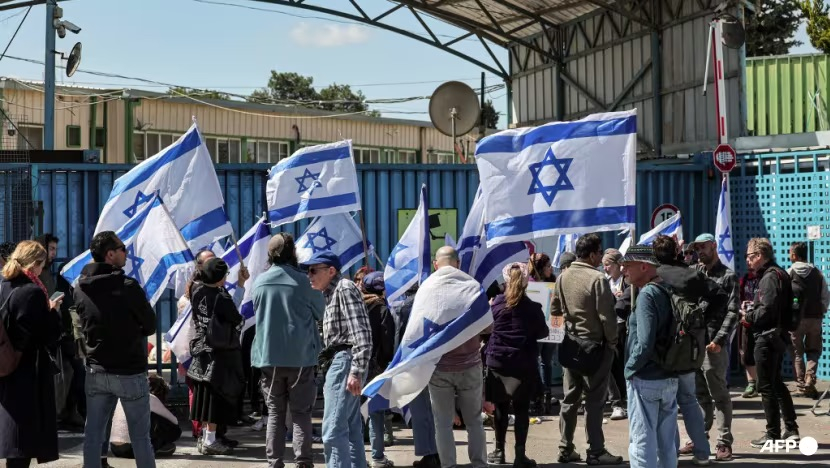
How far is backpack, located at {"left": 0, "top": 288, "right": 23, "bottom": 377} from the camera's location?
786cm

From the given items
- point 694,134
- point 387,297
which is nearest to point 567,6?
point 694,134

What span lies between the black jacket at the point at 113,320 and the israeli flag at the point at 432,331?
67.5 inches

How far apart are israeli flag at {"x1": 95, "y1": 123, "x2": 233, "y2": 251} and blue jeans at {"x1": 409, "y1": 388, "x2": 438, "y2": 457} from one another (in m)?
2.87

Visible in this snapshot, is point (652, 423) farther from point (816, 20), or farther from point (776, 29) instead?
point (776, 29)

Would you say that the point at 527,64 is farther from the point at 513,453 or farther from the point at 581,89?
the point at 513,453

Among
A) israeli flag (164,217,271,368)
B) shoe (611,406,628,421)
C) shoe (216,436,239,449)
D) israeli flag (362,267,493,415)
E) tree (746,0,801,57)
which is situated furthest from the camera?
tree (746,0,801,57)

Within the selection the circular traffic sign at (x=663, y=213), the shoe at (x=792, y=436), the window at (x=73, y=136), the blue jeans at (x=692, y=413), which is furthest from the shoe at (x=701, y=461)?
the window at (x=73, y=136)

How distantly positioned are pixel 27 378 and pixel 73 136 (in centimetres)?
2910

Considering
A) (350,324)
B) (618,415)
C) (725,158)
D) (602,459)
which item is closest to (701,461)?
(602,459)

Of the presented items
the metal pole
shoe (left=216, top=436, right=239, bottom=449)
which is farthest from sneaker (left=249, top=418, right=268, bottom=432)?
the metal pole

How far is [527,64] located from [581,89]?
2.86m

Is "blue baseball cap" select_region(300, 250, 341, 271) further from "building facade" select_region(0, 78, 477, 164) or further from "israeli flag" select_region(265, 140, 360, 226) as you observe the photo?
"building facade" select_region(0, 78, 477, 164)

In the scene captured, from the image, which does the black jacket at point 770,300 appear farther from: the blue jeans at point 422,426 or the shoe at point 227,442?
the shoe at point 227,442

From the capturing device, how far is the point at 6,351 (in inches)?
310
